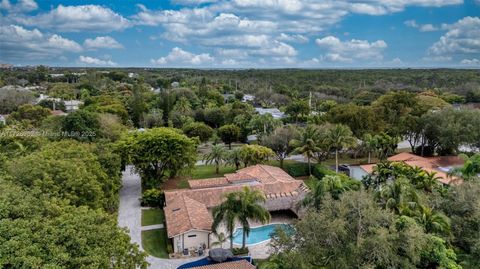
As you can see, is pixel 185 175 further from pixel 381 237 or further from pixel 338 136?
pixel 381 237

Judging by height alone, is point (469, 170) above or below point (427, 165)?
above

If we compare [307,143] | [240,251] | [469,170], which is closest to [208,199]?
[240,251]

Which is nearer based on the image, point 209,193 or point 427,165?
point 209,193

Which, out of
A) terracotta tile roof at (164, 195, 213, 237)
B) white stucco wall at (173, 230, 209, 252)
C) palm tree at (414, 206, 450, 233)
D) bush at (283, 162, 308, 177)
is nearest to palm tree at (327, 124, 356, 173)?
bush at (283, 162, 308, 177)

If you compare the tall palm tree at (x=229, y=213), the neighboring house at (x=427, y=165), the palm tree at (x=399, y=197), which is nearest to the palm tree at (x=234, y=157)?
the neighboring house at (x=427, y=165)

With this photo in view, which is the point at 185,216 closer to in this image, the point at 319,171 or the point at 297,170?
the point at 319,171

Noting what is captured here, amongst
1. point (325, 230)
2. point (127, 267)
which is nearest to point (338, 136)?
point (325, 230)
